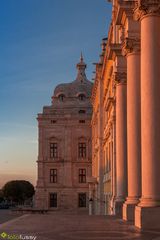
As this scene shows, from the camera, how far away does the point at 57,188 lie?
79.6 meters

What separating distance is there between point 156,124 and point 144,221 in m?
3.35

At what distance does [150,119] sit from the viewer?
18109mm

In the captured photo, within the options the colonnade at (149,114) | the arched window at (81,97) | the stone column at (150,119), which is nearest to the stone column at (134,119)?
the colonnade at (149,114)

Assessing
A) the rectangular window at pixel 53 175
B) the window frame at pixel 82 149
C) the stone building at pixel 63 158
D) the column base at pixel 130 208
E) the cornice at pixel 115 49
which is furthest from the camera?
the window frame at pixel 82 149

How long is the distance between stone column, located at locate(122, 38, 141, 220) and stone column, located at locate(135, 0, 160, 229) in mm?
3827

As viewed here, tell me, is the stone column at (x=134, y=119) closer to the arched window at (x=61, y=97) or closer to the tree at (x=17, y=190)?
the arched window at (x=61, y=97)

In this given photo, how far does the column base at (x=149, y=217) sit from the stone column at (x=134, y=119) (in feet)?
14.9

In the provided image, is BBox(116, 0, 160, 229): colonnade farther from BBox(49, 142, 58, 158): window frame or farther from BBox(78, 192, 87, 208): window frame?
BBox(49, 142, 58, 158): window frame

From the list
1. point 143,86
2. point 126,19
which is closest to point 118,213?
point 126,19

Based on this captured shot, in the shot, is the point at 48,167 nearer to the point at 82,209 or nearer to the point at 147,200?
the point at 82,209

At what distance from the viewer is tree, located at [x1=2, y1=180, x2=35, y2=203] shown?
142000 millimetres

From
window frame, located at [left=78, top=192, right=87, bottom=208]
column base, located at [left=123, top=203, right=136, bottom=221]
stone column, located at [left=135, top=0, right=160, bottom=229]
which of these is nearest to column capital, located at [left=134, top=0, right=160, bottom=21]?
stone column, located at [left=135, top=0, right=160, bottom=229]

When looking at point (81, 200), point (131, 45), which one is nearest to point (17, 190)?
point (81, 200)

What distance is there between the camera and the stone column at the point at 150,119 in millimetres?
17922
